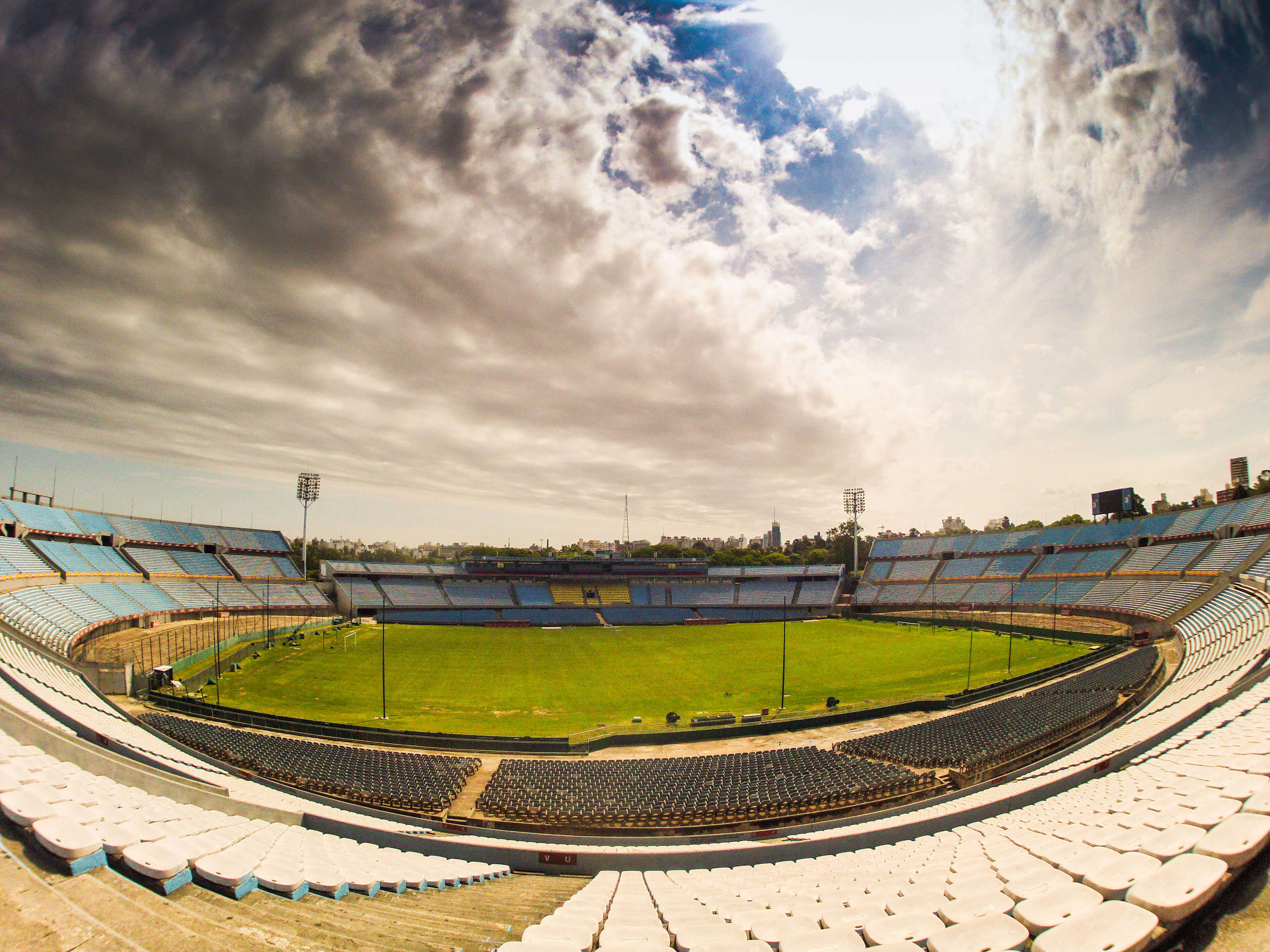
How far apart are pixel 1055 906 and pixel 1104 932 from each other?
2.88 ft

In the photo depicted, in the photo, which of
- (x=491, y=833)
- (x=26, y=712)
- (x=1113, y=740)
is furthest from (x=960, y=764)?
(x=26, y=712)

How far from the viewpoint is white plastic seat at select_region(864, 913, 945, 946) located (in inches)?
240

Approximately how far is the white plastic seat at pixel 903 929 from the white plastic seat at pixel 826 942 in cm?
17

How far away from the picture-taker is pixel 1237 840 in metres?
6.19

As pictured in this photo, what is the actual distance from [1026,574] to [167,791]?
95157 mm

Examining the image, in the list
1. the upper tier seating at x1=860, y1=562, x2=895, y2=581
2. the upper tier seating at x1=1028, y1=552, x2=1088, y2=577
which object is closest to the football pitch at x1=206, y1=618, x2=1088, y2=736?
the upper tier seating at x1=1028, y1=552, x2=1088, y2=577

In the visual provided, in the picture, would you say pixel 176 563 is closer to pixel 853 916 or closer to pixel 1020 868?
pixel 853 916

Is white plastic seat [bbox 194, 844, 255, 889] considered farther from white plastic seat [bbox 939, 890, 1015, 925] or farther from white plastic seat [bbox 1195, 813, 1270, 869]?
white plastic seat [bbox 1195, 813, 1270, 869]

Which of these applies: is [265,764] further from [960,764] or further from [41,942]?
[960,764]

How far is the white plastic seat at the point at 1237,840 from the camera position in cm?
595

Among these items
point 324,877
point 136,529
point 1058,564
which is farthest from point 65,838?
point 1058,564

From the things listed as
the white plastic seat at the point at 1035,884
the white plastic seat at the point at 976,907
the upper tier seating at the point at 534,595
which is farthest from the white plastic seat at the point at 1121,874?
the upper tier seating at the point at 534,595

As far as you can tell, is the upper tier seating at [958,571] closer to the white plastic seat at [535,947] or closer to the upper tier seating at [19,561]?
the white plastic seat at [535,947]

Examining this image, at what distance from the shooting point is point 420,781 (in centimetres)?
2209
